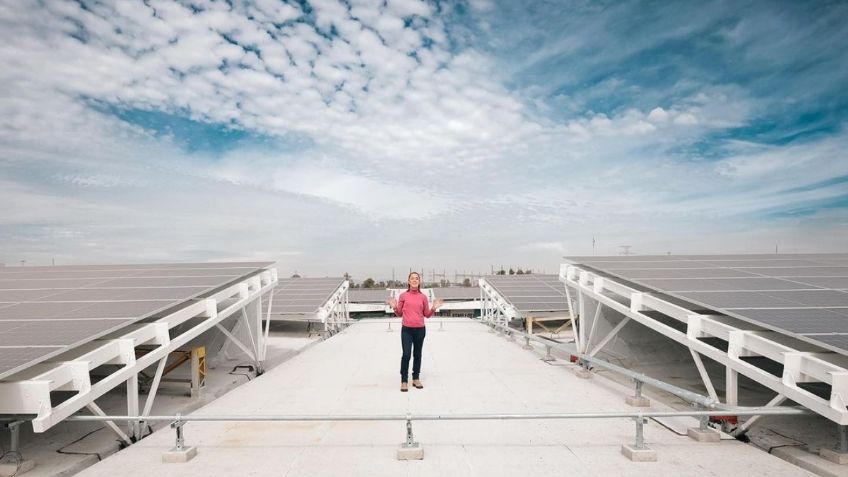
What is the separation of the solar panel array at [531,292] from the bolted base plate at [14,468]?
68.7 ft

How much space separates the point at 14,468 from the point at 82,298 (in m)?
4.85

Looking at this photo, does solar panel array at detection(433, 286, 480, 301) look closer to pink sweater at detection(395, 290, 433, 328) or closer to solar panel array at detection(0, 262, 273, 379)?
solar panel array at detection(0, 262, 273, 379)

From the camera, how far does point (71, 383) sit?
662cm

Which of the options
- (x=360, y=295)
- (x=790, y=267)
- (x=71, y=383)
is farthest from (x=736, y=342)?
(x=360, y=295)

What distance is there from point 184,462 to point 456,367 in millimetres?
7688

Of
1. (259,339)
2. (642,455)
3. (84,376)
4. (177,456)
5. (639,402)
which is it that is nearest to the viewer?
(642,455)

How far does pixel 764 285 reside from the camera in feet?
32.9

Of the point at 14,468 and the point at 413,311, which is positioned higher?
the point at 413,311

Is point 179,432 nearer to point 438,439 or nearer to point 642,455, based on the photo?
point 438,439

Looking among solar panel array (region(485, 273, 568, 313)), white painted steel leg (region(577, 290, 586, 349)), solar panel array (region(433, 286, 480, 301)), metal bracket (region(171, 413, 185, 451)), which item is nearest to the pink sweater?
metal bracket (region(171, 413, 185, 451))

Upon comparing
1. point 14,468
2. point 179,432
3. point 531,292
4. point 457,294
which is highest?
point 179,432

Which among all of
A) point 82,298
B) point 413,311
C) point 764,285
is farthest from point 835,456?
point 82,298

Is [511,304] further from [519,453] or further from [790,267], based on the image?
[519,453]

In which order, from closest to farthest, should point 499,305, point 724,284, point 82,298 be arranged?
point 82,298 < point 724,284 < point 499,305
